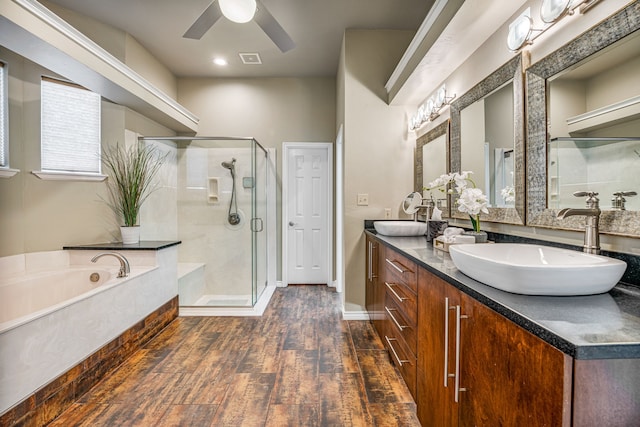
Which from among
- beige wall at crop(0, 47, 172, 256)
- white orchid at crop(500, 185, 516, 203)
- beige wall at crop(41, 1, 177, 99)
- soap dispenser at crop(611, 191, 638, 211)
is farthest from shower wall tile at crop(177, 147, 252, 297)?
soap dispenser at crop(611, 191, 638, 211)

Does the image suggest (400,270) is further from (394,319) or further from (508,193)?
(508,193)

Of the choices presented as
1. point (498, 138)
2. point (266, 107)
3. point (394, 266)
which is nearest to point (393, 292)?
point (394, 266)

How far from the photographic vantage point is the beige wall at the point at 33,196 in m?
2.41

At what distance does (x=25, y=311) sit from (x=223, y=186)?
1865 mm

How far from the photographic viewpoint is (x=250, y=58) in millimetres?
3684

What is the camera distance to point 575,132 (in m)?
1.28

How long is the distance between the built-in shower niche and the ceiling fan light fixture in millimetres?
1766

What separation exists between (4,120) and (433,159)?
3.37m

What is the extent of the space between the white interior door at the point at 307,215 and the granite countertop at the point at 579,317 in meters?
3.31

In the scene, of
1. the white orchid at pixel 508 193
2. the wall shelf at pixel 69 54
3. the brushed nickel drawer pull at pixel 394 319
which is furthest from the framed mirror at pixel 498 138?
the wall shelf at pixel 69 54

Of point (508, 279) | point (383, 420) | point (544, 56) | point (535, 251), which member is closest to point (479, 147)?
point (544, 56)

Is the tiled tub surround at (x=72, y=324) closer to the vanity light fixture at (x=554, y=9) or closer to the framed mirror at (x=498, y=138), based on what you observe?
the framed mirror at (x=498, y=138)

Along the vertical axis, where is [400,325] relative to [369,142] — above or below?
below

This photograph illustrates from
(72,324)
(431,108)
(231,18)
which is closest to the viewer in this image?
(72,324)
